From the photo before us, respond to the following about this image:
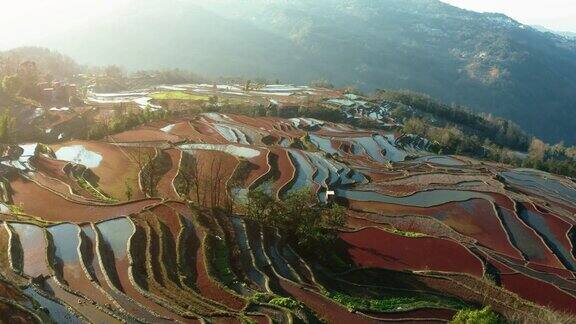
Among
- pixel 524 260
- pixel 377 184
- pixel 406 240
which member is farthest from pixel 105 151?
pixel 524 260

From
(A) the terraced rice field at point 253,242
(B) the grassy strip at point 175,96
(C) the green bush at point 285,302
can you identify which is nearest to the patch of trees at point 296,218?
(A) the terraced rice field at point 253,242

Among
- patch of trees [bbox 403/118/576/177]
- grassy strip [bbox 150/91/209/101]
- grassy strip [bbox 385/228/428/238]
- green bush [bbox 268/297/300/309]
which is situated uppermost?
green bush [bbox 268/297/300/309]

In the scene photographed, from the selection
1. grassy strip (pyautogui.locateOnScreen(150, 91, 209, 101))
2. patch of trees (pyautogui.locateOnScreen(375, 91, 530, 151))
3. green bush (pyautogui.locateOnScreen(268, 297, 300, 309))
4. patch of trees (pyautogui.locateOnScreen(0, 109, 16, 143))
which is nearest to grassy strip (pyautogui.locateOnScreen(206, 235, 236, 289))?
green bush (pyautogui.locateOnScreen(268, 297, 300, 309))

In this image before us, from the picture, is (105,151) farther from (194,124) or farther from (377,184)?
(377,184)

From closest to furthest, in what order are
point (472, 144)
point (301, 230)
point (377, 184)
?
1. point (301, 230)
2. point (377, 184)
3. point (472, 144)

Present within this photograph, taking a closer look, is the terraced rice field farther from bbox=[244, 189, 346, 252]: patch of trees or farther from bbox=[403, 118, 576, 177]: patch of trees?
bbox=[403, 118, 576, 177]: patch of trees

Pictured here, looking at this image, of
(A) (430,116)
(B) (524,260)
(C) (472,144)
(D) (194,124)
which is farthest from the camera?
(A) (430,116)

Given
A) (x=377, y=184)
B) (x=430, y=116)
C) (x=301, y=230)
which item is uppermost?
(x=301, y=230)

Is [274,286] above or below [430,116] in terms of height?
above
